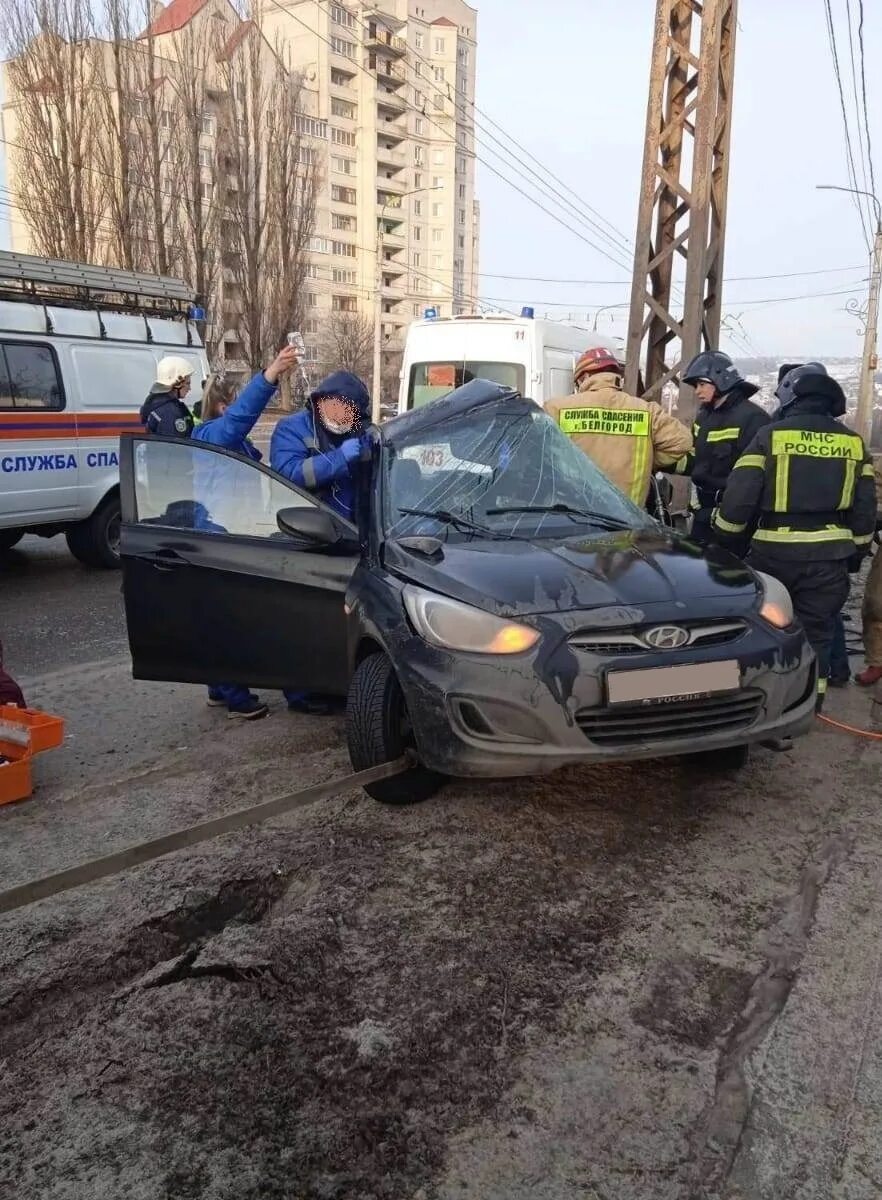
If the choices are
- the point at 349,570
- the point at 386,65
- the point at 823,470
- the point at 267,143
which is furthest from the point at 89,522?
the point at 386,65

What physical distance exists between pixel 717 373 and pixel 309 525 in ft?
9.97

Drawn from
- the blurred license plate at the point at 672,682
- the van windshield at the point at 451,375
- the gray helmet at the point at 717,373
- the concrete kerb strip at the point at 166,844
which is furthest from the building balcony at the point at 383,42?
the blurred license plate at the point at 672,682

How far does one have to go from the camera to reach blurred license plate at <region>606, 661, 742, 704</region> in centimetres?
302

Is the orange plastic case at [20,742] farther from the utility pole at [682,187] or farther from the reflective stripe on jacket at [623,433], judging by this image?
the utility pole at [682,187]

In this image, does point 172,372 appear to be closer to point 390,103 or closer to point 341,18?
point 390,103

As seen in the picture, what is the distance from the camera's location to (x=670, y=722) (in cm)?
313

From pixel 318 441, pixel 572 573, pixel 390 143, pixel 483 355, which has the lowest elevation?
pixel 572 573

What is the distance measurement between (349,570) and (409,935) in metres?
1.78

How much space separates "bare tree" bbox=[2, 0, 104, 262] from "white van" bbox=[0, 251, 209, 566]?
19025mm

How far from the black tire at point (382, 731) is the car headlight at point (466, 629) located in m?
0.38

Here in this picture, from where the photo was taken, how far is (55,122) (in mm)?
25875

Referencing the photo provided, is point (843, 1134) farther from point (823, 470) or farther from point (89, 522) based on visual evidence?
point (89, 522)

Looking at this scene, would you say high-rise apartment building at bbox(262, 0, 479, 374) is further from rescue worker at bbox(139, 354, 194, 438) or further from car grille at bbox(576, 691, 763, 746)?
car grille at bbox(576, 691, 763, 746)

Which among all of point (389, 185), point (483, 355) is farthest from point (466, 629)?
point (389, 185)
